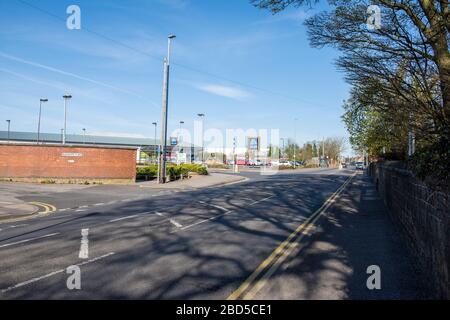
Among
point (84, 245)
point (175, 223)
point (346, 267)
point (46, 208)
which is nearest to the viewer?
point (346, 267)

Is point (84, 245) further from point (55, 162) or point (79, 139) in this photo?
point (79, 139)

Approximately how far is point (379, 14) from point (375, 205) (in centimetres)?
1067

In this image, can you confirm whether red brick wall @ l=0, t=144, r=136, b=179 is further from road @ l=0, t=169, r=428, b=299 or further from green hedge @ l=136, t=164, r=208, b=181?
road @ l=0, t=169, r=428, b=299

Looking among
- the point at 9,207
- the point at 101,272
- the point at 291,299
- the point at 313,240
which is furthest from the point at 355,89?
the point at 9,207

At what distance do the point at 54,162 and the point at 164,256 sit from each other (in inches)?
982

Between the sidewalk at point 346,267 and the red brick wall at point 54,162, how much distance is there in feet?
73.2

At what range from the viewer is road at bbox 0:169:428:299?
5.78m

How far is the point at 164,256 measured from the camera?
7789 millimetres

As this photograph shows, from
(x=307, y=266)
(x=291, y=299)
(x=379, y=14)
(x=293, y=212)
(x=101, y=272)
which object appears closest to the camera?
(x=291, y=299)

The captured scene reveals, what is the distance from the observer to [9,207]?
1536cm

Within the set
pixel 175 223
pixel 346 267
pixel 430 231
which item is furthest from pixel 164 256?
pixel 430 231

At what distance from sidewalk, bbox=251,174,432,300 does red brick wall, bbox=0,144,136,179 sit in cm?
2231

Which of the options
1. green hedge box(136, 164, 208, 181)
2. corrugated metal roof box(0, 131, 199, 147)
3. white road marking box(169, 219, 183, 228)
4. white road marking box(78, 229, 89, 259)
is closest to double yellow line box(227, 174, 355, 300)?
white road marking box(169, 219, 183, 228)
